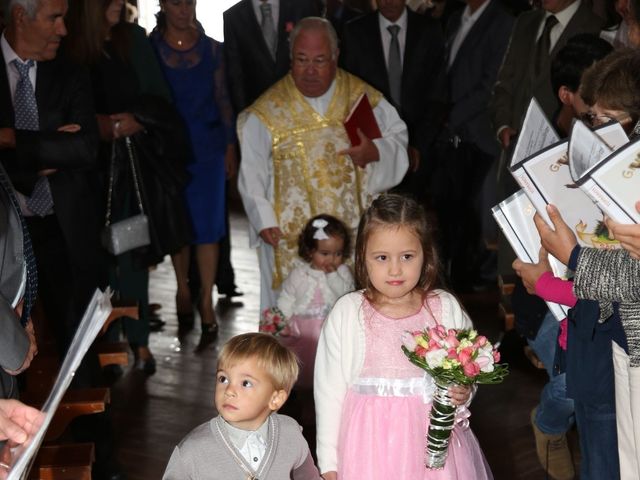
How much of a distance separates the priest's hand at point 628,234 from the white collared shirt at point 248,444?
43.7 inches

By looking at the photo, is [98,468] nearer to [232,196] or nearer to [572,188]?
[572,188]

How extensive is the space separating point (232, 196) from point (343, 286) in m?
5.89

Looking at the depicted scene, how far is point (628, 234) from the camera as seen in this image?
2756 mm

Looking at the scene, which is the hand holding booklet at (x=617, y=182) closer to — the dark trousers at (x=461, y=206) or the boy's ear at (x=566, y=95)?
the boy's ear at (x=566, y=95)

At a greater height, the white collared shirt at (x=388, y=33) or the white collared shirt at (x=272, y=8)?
the white collared shirt at (x=272, y=8)

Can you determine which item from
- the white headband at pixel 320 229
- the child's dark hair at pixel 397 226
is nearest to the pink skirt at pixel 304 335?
the white headband at pixel 320 229

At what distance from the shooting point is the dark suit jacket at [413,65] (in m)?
6.94

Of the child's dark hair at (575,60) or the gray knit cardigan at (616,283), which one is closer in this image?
the gray knit cardigan at (616,283)

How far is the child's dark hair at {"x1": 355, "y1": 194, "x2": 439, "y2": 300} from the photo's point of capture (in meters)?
3.46

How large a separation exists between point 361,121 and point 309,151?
0.30 metres

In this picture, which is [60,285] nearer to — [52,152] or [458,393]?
[52,152]

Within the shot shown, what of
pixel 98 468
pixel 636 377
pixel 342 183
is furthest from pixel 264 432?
pixel 342 183

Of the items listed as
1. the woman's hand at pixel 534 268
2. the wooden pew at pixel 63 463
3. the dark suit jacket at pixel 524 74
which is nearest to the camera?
the woman's hand at pixel 534 268

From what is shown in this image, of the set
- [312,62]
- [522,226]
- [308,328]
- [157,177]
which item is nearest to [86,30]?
[157,177]
